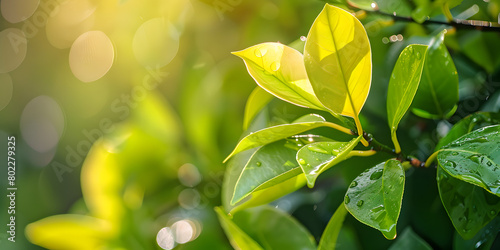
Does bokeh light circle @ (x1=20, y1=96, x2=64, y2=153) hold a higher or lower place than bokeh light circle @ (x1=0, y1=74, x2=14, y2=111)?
lower

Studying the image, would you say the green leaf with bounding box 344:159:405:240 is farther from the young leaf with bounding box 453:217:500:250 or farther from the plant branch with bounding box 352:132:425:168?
the young leaf with bounding box 453:217:500:250

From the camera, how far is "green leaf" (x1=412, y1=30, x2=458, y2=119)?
597 millimetres

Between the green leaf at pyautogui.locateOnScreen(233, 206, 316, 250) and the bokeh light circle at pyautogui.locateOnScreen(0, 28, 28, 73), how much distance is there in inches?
38.9

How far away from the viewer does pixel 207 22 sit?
115 cm

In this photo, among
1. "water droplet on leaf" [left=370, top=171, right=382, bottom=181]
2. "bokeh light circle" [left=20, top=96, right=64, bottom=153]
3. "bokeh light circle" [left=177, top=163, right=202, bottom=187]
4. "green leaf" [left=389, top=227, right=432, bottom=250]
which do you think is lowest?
"bokeh light circle" [left=20, top=96, right=64, bottom=153]

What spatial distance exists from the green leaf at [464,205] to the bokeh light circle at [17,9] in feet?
4.19

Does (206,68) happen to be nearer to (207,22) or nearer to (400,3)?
(207,22)

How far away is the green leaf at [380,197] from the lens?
389 mm

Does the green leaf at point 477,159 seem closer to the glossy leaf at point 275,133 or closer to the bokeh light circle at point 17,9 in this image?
the glossy leaf at point 275,133

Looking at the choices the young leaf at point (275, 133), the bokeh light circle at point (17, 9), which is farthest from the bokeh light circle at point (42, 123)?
the young leaf at point (275, 133)

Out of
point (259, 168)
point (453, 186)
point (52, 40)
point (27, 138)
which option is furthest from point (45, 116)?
point (453, 186)

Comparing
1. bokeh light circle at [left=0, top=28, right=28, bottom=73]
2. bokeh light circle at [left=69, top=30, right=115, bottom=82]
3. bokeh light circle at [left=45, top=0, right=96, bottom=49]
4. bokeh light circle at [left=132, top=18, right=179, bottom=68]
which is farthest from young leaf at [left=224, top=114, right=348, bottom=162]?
bokeh light circle at [left=0, top=28, right=28, bottom=73]

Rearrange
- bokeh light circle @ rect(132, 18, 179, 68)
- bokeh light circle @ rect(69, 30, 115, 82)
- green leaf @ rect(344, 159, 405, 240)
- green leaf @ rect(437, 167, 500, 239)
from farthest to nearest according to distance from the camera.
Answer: bokeh light circle @ rect(69, 30, 115, 82) → bokeh light circle @ rect(132, 18, 179, 68) → green leaf @ rect(437, 167, 500, 239) → green leaf @ rect(344, 159, 405, 240)

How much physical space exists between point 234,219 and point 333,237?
0.16 meters
